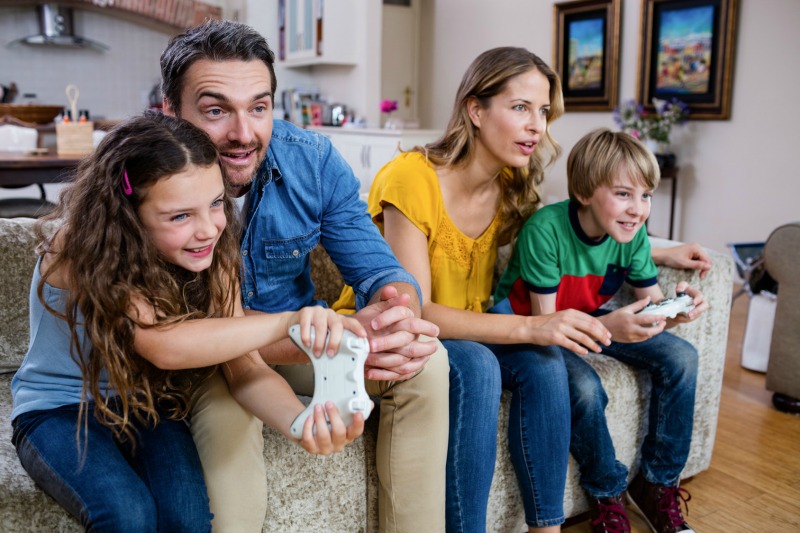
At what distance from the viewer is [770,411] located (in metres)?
2.50

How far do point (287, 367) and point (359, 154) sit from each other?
428 cm

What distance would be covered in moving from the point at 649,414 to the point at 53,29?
6.49 m

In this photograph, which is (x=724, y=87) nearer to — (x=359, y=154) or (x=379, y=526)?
(x=359, y=154)

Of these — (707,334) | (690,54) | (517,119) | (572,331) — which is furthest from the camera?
(690,54)

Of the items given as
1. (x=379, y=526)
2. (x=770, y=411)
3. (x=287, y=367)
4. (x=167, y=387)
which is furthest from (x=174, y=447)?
(x=770, y=411)

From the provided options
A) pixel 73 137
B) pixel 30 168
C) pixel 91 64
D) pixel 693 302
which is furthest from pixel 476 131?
pixel 91 64

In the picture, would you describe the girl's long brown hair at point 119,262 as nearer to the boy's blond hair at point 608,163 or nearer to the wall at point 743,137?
the boy's blond hair at point 608,163

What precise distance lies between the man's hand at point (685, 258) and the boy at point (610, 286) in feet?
0.20

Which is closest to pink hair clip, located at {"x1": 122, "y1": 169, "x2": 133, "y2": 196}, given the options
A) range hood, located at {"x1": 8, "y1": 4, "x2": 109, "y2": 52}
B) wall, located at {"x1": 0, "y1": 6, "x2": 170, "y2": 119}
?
wall, located at {"x1": 0, "y1": 6, "x2": 170, "y2": 119}

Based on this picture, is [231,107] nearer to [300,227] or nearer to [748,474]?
[300,227]

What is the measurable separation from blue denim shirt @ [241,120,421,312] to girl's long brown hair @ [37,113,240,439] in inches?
10.4

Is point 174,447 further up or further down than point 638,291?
further down

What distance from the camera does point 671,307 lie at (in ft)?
5.23

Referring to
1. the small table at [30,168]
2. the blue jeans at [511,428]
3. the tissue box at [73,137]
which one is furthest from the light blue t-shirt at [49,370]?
the tissue box at [73,137]
